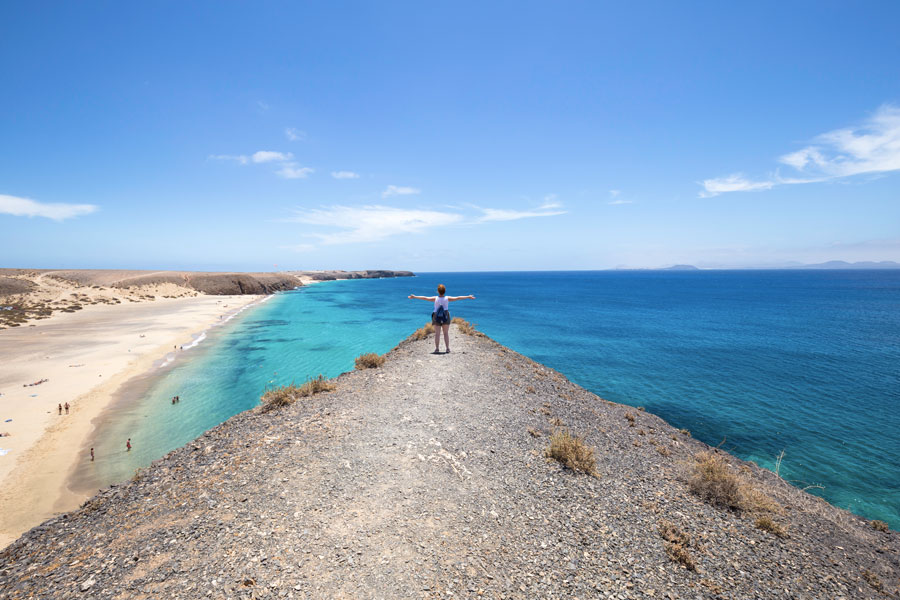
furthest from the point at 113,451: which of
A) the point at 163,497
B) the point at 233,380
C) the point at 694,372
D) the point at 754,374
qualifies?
the point at 754,374

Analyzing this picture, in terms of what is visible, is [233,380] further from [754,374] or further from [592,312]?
[592,312]

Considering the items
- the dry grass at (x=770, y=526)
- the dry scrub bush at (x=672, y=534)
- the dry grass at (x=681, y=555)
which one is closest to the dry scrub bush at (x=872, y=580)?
the dry grass at (x=770, y=526)

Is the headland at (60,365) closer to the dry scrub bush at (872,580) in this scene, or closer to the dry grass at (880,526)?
the dry scrub bush at (872,580)

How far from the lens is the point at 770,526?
7.64m

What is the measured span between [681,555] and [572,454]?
3.05m

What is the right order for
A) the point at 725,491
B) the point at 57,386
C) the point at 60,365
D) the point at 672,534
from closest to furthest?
the point at 672,534 < the point at 725,491 < the point at 57,386 < the point at 60,365

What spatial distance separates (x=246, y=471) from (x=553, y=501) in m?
7.10

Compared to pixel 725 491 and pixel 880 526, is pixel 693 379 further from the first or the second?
pixel 725 491

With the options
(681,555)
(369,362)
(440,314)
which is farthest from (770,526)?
(369,362)

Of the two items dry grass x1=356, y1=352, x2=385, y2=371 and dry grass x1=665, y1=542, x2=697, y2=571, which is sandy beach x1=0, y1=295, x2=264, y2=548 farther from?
dry grass x1=665, y1=542, x2=697, y2=571

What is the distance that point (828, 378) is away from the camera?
26.3m

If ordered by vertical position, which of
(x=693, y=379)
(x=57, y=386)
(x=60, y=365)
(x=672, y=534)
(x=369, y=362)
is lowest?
(x=693, y=379)

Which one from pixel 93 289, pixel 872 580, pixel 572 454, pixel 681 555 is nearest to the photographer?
pixel 681 555

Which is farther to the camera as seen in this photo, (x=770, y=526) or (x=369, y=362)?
(x=369, y=362)
